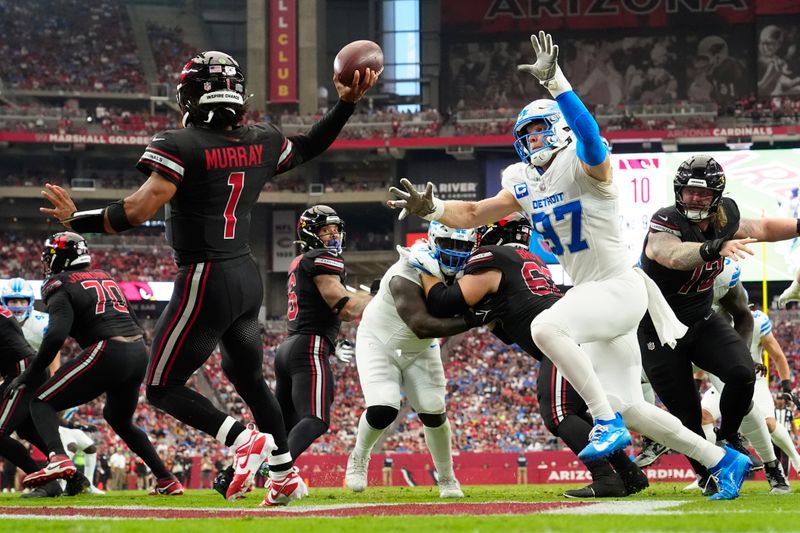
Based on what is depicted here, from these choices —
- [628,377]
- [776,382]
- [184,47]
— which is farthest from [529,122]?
[184,47]

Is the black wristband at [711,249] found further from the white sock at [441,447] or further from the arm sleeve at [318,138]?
the white sock at [441,447]

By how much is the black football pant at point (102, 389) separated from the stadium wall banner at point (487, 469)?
10861 mm

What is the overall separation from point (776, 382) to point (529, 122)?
22190 mm

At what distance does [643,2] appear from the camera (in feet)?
142

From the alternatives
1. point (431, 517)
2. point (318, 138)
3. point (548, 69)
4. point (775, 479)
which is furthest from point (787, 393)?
point (431, 517)

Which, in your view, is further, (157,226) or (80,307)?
(157,226)

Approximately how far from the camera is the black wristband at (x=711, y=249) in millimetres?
6398

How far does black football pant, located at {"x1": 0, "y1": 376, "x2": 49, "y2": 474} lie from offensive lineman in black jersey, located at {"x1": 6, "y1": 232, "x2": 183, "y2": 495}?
152mm

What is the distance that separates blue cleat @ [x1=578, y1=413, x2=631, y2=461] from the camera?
571 cm

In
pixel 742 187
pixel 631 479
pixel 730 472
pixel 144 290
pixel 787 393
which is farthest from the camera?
pixel 144 290

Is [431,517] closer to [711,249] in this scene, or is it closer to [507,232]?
[711,249]

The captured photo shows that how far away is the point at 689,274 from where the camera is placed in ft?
23.7

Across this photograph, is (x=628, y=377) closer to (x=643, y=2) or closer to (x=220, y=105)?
(x=220, y=105)

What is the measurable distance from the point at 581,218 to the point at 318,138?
156cm
